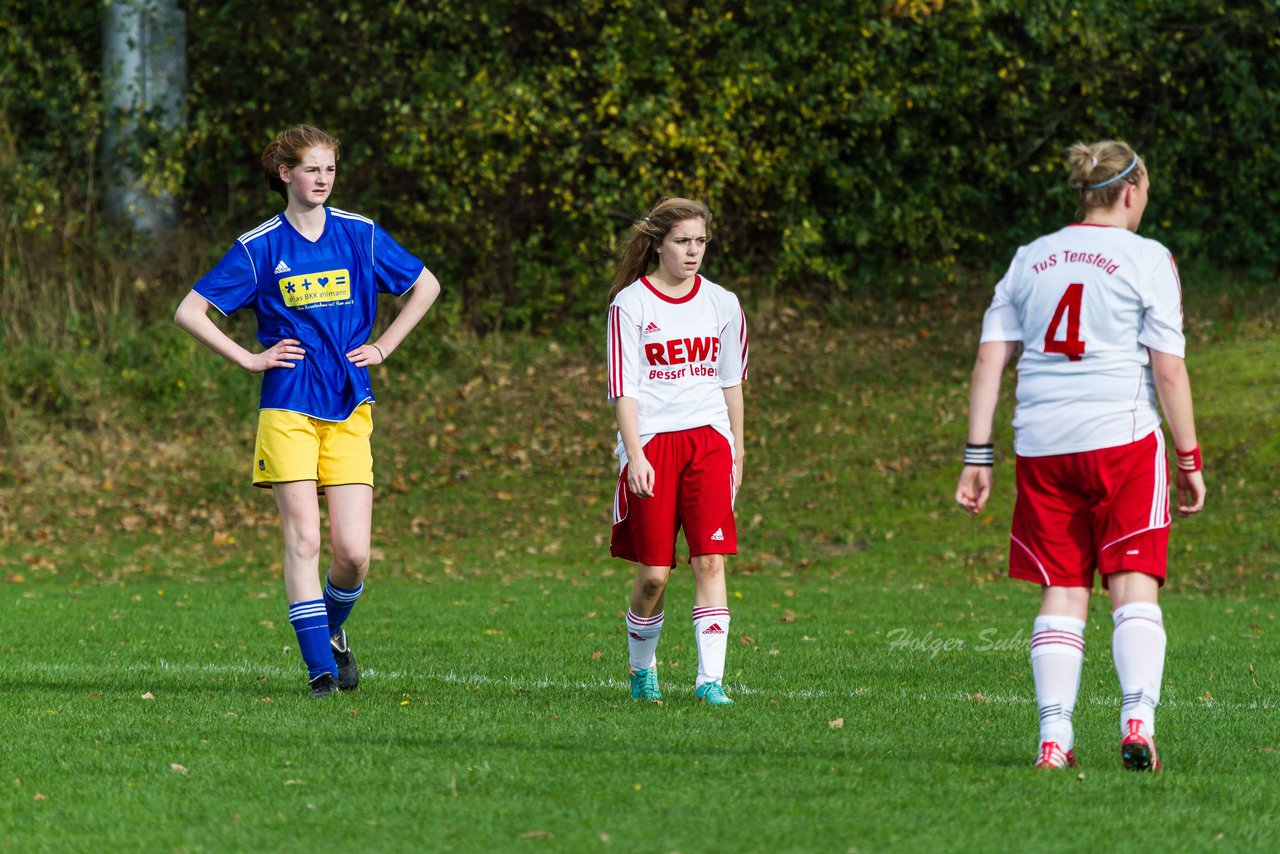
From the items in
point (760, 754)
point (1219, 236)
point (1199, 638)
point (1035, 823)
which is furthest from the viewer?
point (1219, 236)

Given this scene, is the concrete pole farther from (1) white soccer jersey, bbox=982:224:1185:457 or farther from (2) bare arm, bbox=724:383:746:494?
(1) white soccer jersey, bbox=982:224:1185:457

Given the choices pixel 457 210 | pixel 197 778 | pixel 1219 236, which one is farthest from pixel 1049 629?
pixel 1219 236

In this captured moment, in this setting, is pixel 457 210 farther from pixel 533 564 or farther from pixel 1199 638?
pixel 1199 638

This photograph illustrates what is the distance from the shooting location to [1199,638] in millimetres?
9656

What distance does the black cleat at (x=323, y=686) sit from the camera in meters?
6.90

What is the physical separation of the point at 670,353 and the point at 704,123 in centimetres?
1288

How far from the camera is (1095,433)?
5145 millimetres

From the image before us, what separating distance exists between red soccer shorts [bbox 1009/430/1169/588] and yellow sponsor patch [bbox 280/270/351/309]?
3.10 m

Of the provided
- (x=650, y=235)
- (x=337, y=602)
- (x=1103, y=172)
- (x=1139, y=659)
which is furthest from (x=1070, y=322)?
(x=337, y=602)

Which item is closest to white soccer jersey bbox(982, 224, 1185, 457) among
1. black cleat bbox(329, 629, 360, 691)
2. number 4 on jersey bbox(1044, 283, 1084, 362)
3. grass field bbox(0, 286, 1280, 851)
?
number 4 on jersey bbox(1044, 283, 1084, 362)

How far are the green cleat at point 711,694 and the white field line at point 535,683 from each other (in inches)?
12.9

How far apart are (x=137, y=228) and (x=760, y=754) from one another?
56.5 ft

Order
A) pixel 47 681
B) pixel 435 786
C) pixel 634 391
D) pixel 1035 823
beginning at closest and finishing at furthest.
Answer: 1. pixel 1035 823
2. pixel 435 786
3. pixel 634 391
4. pixel 47 681

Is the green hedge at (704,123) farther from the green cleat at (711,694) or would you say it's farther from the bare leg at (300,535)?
the green cleat at (711,694)
